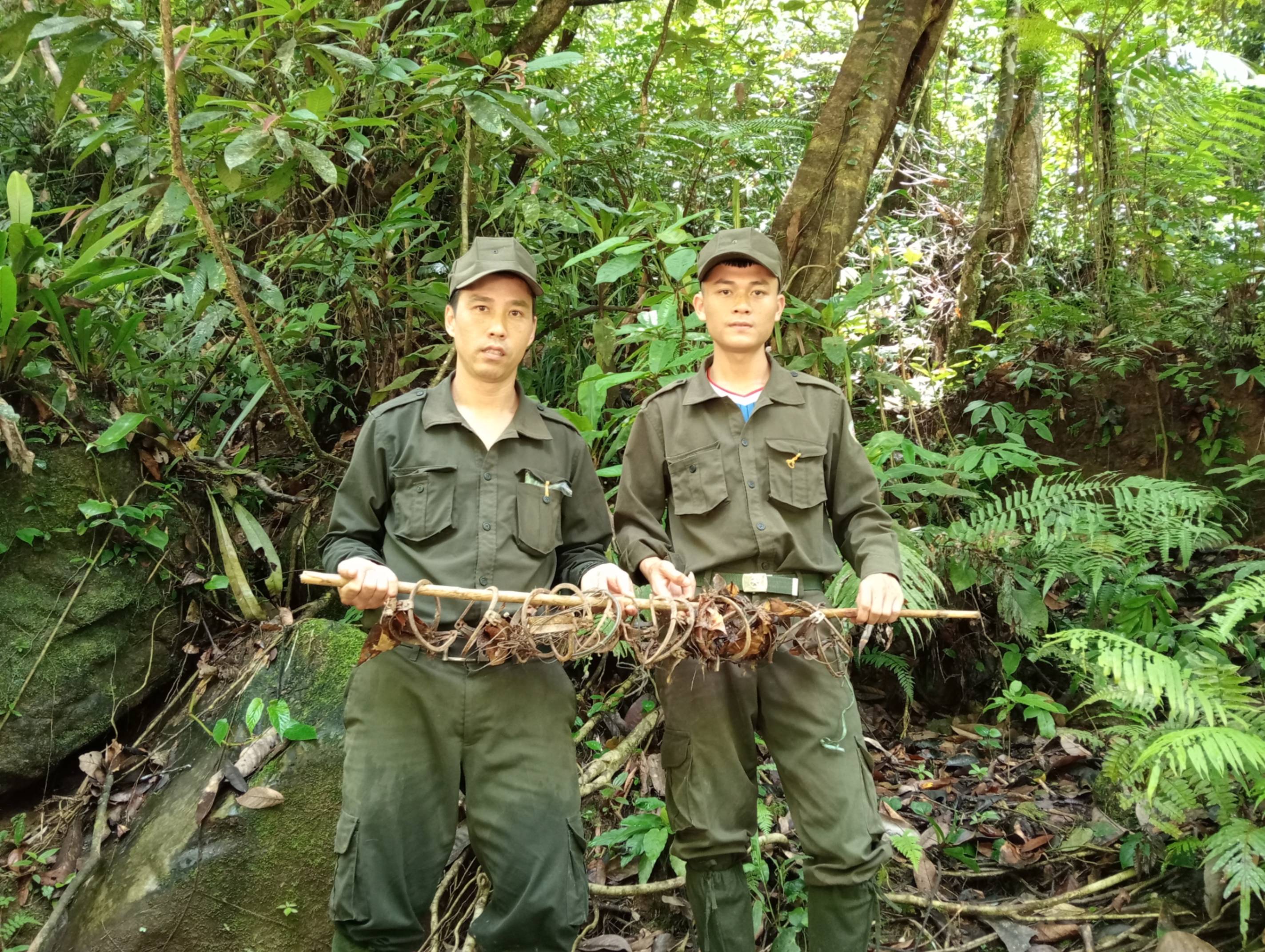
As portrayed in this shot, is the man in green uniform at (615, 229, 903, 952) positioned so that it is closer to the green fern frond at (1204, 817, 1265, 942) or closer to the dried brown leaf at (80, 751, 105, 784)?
the green fern frond at (1204, 817, 1265, 942)

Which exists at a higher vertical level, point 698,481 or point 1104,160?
point 1104,160

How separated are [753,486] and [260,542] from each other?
2.62m

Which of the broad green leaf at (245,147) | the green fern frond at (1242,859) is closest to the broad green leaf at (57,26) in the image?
the broad green leaf at (245,147)

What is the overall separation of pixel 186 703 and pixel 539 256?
106 inches

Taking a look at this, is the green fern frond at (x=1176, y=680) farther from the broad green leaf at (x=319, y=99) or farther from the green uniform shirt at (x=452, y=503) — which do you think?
the broad green leaf at (x=319, y=99)

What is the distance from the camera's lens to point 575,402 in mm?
4578

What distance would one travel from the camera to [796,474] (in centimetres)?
271

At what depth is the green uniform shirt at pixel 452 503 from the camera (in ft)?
8.39

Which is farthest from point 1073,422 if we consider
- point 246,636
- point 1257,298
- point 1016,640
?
point 246,636

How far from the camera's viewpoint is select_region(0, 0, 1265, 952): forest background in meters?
3.24

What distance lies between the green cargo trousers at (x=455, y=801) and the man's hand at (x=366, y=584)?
0.28 meters

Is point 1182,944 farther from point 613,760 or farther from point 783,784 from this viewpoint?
point 613,760

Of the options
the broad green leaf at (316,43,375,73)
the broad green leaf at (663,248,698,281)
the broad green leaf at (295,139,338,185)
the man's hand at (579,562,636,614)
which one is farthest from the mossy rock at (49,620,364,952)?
the broad green leaf at (316,43,375,73)

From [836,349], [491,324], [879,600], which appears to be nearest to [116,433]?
[491,324]
